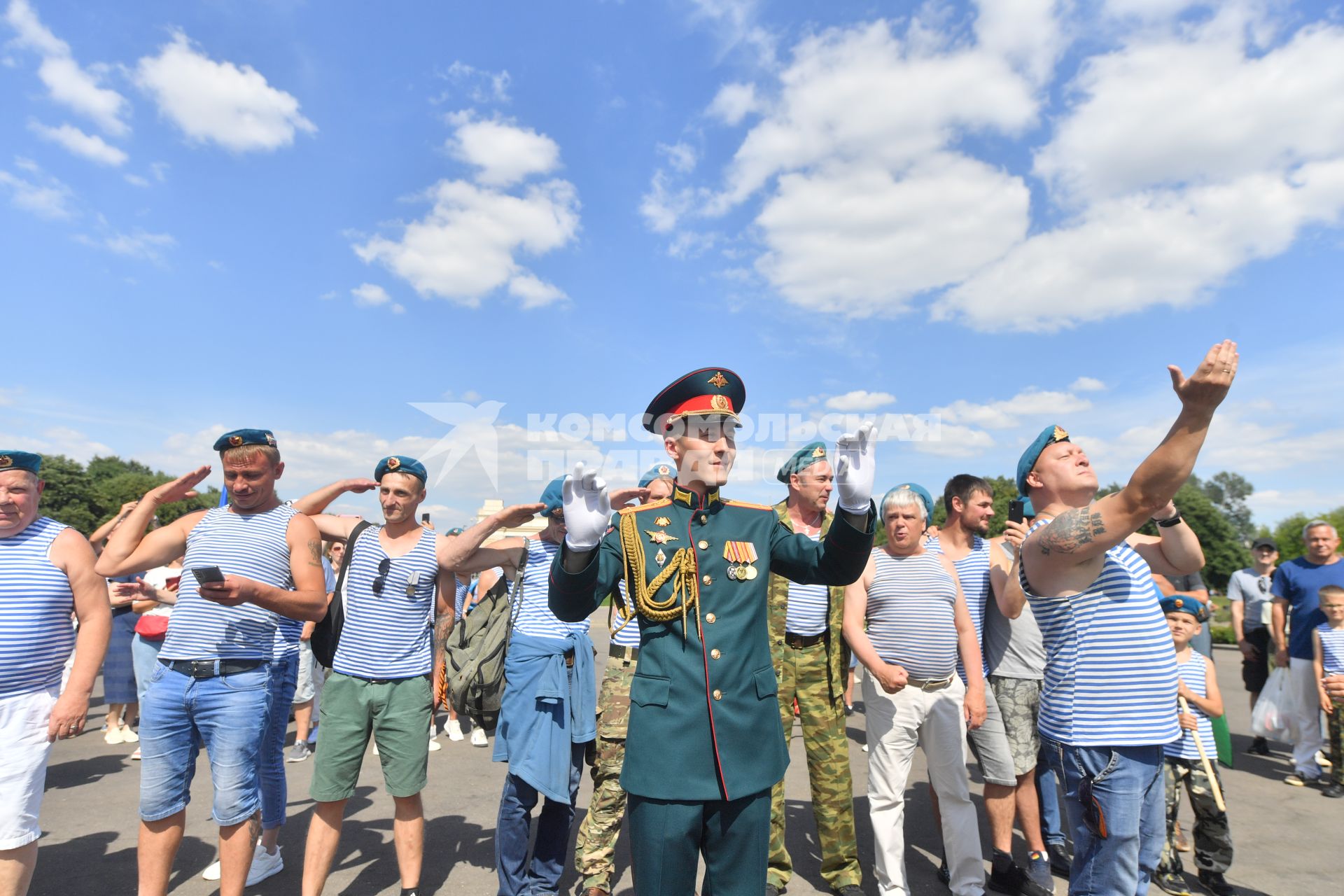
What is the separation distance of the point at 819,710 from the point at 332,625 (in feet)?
10.1

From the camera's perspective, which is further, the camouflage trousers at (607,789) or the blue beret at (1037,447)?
the camouflage trousers at (607,789)

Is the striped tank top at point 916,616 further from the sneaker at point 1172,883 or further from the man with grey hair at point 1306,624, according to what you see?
the man with grey hair at point 1306,624

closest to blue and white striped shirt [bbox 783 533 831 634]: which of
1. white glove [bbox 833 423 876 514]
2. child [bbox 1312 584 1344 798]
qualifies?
white glove [bbox 833 423 876 514]

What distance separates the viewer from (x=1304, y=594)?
300 inches

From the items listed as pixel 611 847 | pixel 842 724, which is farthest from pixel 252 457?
pixel 842 724

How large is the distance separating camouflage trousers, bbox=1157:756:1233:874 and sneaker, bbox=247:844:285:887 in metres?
5.60

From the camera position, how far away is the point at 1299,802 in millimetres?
6723

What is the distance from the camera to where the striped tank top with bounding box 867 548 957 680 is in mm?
4555

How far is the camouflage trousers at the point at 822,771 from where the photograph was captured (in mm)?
4629

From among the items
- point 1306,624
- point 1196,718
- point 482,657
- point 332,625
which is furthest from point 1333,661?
point 332,625

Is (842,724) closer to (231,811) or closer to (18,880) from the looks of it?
(231,811)

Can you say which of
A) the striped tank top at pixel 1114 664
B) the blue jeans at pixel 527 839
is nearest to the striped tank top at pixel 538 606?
the blue jeans at pixel 527 839

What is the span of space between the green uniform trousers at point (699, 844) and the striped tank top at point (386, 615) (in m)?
2.31

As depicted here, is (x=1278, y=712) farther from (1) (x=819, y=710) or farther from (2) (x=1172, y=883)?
(1) (x=819, y=710)
